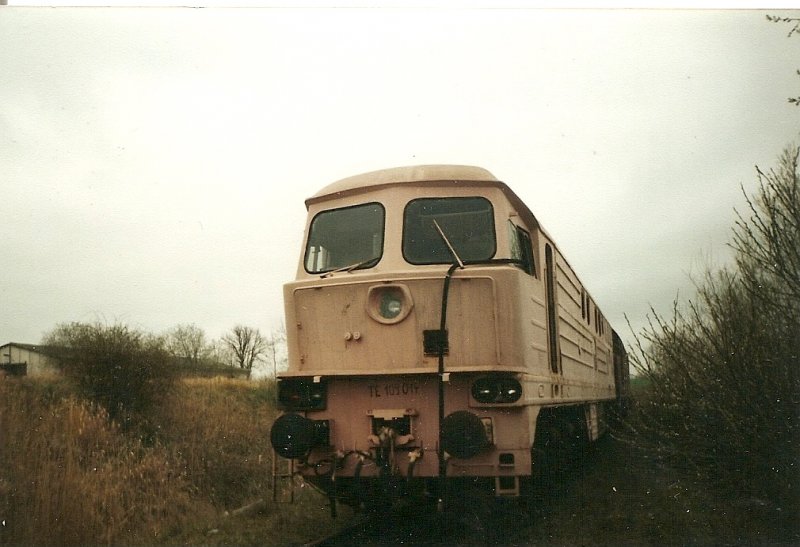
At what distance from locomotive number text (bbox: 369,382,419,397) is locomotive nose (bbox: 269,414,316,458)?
1.98 ft

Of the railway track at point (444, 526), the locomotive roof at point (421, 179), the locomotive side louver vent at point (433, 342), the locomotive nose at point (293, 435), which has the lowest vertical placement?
the railway track at point (444, 526)

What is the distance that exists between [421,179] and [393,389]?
75.4 inches

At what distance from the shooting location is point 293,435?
18.8 feet


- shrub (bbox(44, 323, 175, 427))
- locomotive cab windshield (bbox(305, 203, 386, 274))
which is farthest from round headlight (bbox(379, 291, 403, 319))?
shrub (bbox(44, 323, 175, 427))

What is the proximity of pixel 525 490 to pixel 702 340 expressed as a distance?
2.12m

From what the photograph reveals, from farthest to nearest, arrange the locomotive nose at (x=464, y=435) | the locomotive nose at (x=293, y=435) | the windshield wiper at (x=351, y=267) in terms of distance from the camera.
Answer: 1. the windshield wiper at (x=351, y=267)
2. the locomotive nose at (x=293, y=435)
3. the locomotive nose at (x=464, y=435)

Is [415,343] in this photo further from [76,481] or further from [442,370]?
[76,481]

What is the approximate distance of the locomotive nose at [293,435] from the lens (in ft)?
18.7

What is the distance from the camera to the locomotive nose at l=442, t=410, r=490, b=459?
5340 millimetres

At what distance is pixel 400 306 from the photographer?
5945mm

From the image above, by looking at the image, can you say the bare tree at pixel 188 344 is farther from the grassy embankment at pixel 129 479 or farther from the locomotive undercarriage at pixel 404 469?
the locomotive undercarriage at pixel 404 469

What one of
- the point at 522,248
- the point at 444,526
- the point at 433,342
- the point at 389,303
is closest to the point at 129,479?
the point at 444,526

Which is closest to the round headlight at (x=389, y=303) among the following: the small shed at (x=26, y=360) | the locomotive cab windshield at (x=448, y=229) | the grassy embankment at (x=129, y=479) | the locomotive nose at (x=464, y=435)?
the locomotive cab windshield at (x=448, y=229)

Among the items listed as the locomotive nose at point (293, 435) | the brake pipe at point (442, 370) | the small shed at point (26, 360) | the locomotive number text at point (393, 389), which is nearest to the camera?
the brake pipe at point (442, 370)
